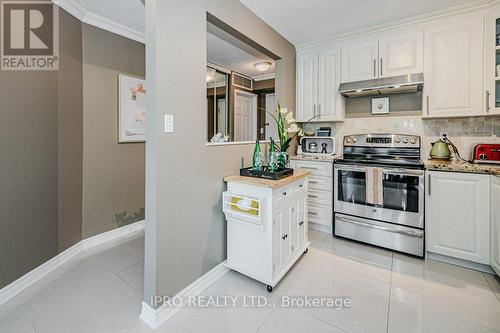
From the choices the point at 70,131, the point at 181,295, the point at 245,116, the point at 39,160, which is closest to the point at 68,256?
the point at 39,160

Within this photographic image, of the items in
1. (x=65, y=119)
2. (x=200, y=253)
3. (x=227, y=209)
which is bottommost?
(x=200, y=253)

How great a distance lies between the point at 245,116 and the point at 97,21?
3336 millimetres

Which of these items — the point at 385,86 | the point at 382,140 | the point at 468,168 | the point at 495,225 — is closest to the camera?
Answer: the point at 495,225

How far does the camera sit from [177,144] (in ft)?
5.57

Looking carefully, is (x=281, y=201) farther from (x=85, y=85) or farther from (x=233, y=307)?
(x=85, y=85)

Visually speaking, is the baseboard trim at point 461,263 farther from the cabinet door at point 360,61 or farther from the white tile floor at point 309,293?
the cabinet door at point 360,61

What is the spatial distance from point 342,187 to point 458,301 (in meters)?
1.37

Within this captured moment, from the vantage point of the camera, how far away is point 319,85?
3.24 meters

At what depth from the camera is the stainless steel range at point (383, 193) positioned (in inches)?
93.9

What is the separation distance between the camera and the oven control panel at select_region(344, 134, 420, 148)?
2.79 meters

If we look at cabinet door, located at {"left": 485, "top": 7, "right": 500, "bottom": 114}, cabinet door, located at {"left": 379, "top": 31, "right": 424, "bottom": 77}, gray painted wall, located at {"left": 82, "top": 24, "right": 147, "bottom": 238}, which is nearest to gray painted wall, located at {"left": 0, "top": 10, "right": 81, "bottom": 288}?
gray painted wall, located at {"left": 82, "top": 24, "right": 147, "bottom": 238}

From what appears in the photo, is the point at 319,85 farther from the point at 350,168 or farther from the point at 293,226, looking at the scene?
the point at 293,226

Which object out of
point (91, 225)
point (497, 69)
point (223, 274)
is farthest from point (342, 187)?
point (91, 225)

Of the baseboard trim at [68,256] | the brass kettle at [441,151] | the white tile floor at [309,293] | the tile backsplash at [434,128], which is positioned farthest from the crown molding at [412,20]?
the baseboard trim at [68,256]
